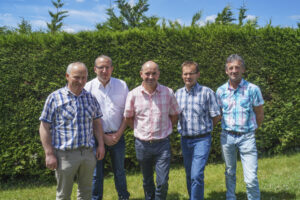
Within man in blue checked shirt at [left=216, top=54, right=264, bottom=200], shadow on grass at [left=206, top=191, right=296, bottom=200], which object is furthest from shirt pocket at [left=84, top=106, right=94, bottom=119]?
shadow on grass at [left=206, top=191, right=296, bottom=200]

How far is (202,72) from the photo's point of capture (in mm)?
5461

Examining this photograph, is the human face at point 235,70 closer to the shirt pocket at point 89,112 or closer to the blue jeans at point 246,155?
the blue jeans at point 246,155

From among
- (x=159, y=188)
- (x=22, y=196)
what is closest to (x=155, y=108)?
(x=159, y=188)

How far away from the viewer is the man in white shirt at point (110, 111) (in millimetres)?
3455

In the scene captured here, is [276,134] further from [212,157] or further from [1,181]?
[1,181]

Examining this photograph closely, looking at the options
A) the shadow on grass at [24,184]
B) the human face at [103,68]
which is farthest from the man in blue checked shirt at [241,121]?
the shadow on grass at [24,184]

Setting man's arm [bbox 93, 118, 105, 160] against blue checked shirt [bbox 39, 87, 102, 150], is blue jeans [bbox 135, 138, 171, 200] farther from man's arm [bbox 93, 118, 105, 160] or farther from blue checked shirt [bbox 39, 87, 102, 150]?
blue checked shirt [bbox 39, 87, 102, 150]

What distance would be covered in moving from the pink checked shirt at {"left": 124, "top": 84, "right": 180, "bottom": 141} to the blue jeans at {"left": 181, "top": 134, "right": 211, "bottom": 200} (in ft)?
1.32

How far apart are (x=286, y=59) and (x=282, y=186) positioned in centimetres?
313

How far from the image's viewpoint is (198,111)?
332 cm

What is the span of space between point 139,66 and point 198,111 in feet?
7.50

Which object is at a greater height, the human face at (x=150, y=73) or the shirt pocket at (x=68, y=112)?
the human face at (x=150, y=73)

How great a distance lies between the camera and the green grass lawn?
4109 mm

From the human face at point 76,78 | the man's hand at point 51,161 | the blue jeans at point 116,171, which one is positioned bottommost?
the blue jeans at point 116,171
